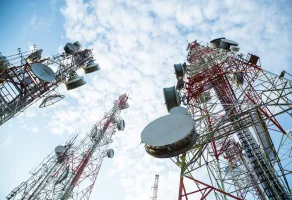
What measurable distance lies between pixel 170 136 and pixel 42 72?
33.8ft


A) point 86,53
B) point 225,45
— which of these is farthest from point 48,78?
point 225,45

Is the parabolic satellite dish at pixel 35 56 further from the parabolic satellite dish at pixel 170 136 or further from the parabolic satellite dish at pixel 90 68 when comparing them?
the parabolic satellite dish at pixel 170 136

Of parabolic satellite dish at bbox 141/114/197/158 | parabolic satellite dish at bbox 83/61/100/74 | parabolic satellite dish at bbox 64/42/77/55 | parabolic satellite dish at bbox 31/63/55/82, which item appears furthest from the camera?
parabolic satellite dish at bbox 83/61/100/74

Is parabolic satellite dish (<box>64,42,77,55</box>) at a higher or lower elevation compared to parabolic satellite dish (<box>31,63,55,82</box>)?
higher

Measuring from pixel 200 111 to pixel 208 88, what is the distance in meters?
2.42

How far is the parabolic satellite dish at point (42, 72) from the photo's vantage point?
12.9m

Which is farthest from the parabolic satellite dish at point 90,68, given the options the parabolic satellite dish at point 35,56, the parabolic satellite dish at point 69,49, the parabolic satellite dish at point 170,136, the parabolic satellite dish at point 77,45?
the parabolic satellite dish at point 170,136

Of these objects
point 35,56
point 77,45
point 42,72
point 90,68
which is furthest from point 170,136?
point 77,45

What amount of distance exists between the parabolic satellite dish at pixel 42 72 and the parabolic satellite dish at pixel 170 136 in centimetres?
864

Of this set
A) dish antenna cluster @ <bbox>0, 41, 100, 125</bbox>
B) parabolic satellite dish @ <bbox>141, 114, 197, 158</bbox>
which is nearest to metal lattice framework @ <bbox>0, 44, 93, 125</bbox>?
dish antenna cluster @ <bbox>0, 41, 100, 125</bbox>

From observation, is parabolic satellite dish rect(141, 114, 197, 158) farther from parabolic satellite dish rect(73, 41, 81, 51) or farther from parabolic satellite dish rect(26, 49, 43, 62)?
parabolic satellite dish rect(73, 41, 81, 51)

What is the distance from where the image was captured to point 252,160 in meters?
12.5

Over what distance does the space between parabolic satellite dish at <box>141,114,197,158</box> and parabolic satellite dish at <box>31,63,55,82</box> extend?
28.4 ft

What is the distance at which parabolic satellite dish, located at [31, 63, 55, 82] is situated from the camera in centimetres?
1290
